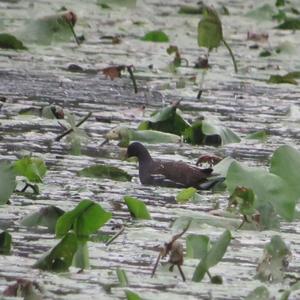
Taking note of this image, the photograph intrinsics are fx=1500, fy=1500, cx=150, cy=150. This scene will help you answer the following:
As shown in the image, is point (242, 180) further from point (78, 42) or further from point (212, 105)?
point (78, 42)

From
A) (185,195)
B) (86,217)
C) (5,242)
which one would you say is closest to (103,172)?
(185,195)

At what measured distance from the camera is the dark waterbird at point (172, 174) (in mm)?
5508

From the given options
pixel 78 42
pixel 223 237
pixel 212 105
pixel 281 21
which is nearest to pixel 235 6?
pixel 281 21

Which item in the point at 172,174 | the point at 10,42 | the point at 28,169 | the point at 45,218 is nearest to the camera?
the point at 45,218

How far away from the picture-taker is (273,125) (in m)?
7.25

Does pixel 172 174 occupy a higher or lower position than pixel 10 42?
higher

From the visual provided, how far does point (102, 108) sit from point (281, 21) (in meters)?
5.21

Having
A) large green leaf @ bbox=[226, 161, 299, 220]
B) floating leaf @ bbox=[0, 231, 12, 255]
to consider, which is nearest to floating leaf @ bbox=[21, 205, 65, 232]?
floating leaf @ bbox=[0, 231, 12, 255]

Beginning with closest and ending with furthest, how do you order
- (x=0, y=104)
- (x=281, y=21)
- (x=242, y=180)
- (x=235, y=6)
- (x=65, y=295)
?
(x=65, y=295), (x=242, y=180), (x=0, y=104), (x=281, y=21), (x=235, y=6)

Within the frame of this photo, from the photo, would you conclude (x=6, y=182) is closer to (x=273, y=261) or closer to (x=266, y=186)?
(x=266, y=186)

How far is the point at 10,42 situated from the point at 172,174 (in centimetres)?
407

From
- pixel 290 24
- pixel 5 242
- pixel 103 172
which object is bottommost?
pixel 290 24

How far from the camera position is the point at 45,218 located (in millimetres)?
4664

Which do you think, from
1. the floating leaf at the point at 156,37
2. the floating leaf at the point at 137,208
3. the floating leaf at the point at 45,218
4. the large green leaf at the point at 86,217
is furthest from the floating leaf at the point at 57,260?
the floating leaf at the point at 156,37
